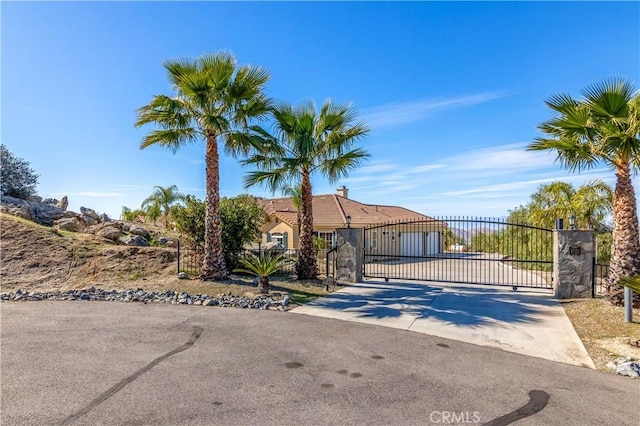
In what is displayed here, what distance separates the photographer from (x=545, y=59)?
1127 cm

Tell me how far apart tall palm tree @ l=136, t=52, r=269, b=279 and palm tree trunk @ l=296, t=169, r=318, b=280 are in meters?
2.63

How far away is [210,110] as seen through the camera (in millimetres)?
11195

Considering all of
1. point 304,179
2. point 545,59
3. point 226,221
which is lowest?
point 226,221

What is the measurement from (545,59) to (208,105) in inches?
431

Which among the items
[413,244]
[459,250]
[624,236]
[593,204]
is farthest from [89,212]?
[459,250]

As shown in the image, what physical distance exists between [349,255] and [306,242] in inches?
65.7

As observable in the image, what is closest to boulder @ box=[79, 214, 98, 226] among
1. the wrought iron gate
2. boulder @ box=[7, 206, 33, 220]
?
boulder @ box=[7, 206, 33, 220]

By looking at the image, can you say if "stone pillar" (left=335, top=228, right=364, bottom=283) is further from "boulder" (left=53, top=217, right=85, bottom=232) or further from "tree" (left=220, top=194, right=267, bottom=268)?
"boulder" (left=53, top=217, right=85, bottom=232)

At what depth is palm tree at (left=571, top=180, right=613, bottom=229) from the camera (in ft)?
50.9

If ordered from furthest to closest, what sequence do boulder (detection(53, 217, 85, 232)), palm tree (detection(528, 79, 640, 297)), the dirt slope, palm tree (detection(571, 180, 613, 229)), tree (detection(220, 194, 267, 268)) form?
boulder (detection(53, 217, 85, 232)) → palm tree (detection(571, 180, 613, 229)) → tree (detection(220, 194, 267, 268)) → the dirt slope → palm tree (detection(528, 79, 640, 297))

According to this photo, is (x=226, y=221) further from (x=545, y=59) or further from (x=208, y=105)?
(x=545, y=59)

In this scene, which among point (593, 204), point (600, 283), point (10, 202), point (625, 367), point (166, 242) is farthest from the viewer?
point (10, 202)

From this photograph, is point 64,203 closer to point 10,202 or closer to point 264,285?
point 10,202

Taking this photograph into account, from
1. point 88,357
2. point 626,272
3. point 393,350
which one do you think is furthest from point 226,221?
point 626,272
